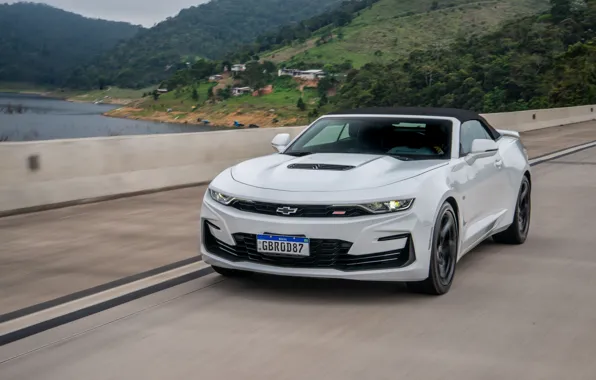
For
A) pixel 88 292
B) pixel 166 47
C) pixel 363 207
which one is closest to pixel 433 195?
pixel 363 207

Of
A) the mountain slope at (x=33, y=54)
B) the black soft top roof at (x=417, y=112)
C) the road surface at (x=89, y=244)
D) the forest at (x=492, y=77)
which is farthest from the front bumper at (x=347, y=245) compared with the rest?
the forest at (x=492, y=77)

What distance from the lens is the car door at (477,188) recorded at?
7.17 m

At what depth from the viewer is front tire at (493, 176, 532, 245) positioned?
28.5 feet

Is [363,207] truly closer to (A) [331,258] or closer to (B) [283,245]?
(A) [331,258]

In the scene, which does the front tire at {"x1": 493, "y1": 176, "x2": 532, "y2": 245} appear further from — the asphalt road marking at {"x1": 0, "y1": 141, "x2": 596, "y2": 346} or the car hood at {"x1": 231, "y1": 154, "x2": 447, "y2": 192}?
the asphalt road marking at {"x1": 0, "y1": 141, "x2": 596, "y2": 346}

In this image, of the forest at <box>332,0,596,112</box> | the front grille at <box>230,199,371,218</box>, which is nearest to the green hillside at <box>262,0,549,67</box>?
the forest at <box>332,0,596,112</box>

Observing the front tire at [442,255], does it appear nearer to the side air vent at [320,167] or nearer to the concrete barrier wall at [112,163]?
the side air vent at [320,167]

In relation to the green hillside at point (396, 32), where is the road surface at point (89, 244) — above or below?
above

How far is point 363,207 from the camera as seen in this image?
6047 mm

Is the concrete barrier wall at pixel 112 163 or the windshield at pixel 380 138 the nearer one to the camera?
the windshield at pixel 380 138

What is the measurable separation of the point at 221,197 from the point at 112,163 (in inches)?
254

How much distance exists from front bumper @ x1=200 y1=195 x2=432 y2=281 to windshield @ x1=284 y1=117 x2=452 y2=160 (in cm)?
128

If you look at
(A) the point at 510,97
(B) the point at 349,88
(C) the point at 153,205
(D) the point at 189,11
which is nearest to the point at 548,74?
(A) the point at 510,97

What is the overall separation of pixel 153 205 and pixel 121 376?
24.0 feet
